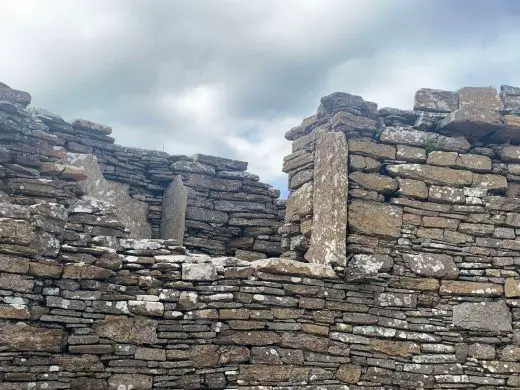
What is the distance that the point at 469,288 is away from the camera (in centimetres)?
703

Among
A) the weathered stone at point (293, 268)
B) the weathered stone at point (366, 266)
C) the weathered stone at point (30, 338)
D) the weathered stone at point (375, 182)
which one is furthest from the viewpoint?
the weathered stone at point (375, 182)

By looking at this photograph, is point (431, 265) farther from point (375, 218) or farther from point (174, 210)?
point (174, 210)

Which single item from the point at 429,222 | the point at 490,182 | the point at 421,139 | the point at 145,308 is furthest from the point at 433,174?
the point at 145,308

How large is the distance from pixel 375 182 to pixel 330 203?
26.1 inches

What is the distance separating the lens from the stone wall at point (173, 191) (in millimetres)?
9102

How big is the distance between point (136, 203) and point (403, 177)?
4.41m

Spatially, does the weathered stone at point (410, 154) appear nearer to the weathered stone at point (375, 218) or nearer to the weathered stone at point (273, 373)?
the weathered stone at point (375, 218)

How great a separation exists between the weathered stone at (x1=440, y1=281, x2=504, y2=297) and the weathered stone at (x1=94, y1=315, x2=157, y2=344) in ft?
11.3

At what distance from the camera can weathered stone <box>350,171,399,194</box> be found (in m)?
7.31

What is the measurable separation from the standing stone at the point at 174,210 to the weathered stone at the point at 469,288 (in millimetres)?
3966

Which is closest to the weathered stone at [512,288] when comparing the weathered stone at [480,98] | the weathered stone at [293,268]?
the weathered stone at [293,268]

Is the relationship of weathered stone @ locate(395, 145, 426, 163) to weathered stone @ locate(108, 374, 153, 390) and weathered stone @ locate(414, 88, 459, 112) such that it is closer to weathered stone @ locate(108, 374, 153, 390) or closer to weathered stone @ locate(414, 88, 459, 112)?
weathered stone @ locate(414, 88, 459, 112)

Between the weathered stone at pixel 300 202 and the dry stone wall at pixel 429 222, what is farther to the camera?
the weathered stone at pixel 300 202

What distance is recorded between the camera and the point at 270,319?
6.58 meters
